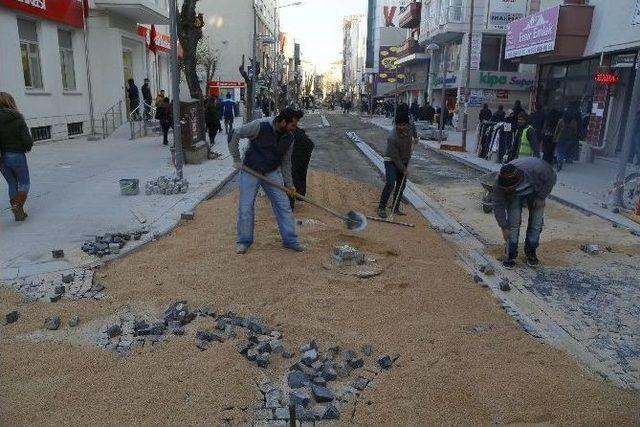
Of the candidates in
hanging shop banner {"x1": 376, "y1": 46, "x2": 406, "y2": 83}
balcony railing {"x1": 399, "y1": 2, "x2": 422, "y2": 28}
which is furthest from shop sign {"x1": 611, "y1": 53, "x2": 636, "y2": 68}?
hanging shop banner {"x1": 376, "y1": 46, "x2": 406, "y2": 83}

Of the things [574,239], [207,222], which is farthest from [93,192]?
[574,239]

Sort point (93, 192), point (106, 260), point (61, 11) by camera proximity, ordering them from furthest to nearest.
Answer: point (61, 11) < point (93, 192) < point (106, 260)

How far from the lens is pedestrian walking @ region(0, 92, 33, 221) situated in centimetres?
673

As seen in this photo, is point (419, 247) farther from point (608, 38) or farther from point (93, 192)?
point (608, 38)

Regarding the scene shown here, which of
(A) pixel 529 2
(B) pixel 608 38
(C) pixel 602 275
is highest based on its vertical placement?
(A) pixel 529 2

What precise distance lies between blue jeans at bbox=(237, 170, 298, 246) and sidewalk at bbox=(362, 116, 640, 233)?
5.37 metres

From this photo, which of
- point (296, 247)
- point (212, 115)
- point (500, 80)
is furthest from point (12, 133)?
point (500, 80)

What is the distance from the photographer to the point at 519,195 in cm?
564

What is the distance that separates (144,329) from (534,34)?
56.6 ft

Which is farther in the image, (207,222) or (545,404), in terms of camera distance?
(207,222)

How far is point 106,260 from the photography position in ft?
18.5

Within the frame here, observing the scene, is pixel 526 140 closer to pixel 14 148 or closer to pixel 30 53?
pixel 14 148

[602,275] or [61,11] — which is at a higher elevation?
[61,11]

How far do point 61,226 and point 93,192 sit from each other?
8.05ft
